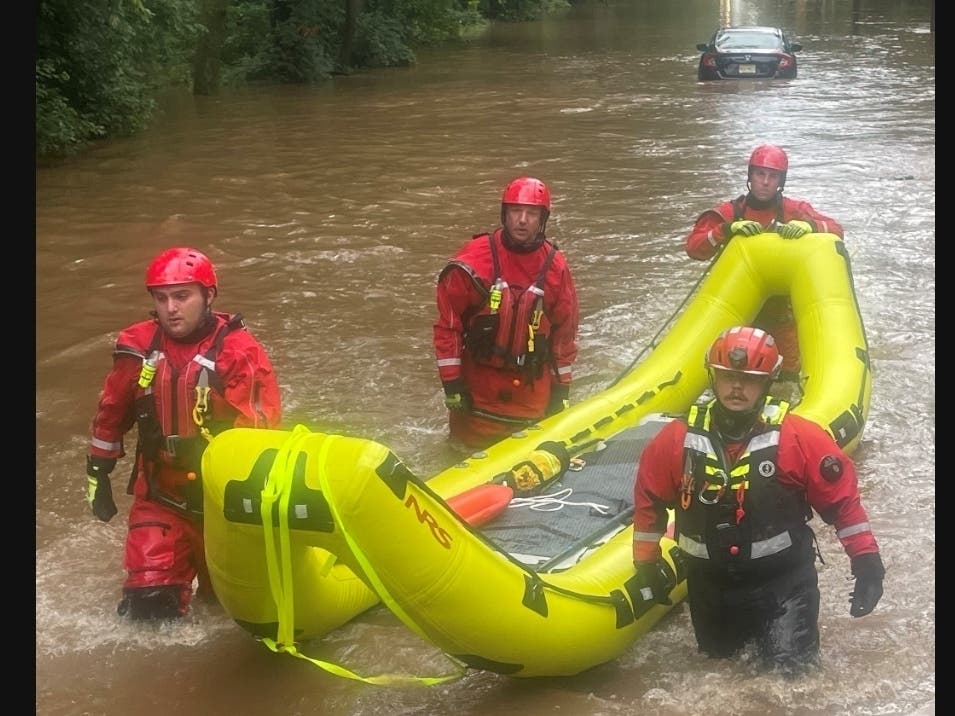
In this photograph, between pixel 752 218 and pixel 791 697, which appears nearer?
pixel 791 697

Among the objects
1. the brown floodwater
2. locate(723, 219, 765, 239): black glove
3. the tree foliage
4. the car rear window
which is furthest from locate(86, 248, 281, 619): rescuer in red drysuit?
the car rear window

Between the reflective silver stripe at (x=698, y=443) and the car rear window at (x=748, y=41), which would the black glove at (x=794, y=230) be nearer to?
the reflective silver stripe at (x=698, y=443)

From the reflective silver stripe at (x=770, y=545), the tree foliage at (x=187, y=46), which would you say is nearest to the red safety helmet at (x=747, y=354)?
the reflective silver stripe at (x=770, y=545)

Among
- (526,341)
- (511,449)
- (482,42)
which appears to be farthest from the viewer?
(482,42)

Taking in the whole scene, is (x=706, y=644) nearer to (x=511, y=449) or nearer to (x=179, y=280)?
(x=511, y=449)

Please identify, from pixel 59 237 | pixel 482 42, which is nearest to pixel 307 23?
pixel 482 42

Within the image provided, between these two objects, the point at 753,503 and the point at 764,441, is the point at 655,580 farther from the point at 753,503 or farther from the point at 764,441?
the point at 764,441

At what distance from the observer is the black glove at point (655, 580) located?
4178 millimetres

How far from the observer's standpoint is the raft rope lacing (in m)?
5.04

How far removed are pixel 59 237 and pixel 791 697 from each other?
29.6 feet

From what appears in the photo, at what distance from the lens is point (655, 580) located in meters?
4.23

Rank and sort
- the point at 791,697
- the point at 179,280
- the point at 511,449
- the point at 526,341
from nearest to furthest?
the point at 791,697 < the point at 179,280 < the point at 511,449 < the point at 526,341

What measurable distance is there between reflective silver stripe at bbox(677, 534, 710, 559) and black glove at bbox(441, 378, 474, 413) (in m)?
2.08

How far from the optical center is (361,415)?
7027 mm
